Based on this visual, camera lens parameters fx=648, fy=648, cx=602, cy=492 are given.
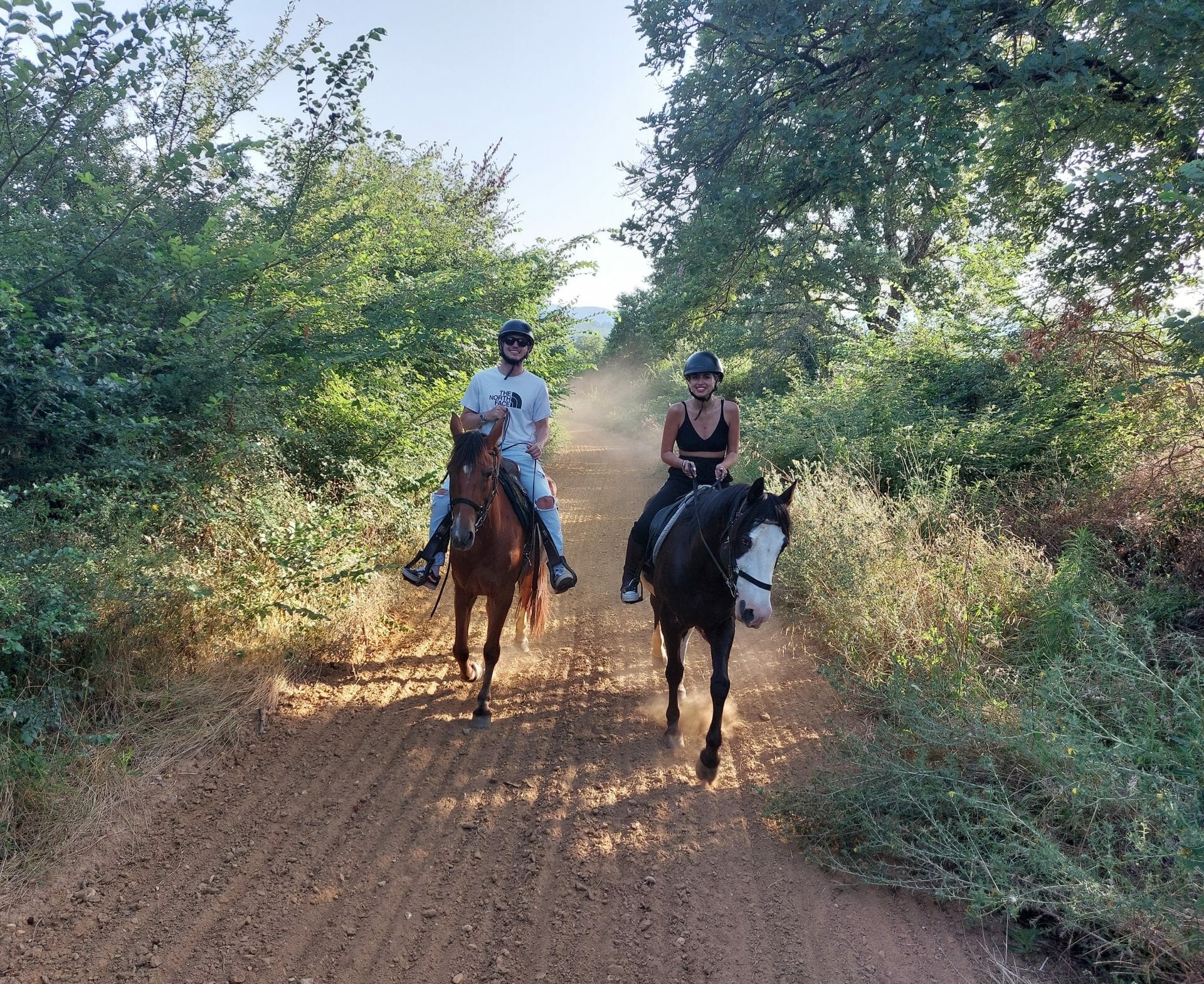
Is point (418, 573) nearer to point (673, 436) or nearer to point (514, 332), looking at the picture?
point (514, 332)

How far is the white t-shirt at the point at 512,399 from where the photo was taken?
223 inches

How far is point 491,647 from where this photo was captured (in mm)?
5266

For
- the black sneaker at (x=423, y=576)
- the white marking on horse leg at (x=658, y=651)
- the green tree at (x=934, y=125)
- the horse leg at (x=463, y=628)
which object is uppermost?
the green tree at (x=934, y=125)

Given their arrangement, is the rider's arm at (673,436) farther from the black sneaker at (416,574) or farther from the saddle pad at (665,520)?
the black sneaker at (416,574)

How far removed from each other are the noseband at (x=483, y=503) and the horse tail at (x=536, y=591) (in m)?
0.95

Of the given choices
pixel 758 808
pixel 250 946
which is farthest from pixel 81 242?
pixel 758 808

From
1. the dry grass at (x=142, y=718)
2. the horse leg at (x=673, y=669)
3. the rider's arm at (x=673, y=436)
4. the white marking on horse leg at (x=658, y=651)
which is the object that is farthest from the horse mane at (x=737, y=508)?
the dry grass at (x=142, y=718)

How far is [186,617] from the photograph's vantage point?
493cm

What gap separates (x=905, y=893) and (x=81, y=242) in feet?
22.4

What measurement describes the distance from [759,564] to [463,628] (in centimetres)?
284

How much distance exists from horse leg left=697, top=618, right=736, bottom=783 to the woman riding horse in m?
1.15

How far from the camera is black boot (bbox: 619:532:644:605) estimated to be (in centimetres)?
569

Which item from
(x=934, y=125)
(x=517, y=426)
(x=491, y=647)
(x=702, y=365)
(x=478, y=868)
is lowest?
(x=478, y=868)

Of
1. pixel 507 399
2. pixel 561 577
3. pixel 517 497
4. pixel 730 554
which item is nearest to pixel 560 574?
pixel 561 577
